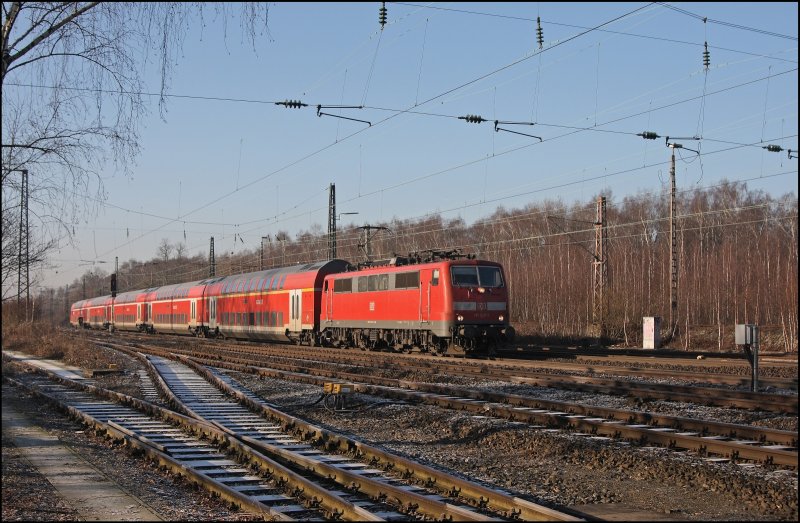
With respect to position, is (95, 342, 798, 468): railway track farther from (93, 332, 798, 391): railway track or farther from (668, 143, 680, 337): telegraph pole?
(668, 143, 680, 337): telegraph pole

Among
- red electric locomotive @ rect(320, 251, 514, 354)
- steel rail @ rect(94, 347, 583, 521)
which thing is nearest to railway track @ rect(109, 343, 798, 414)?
red electric locomotive @ rect(320, 251, 514, 354)

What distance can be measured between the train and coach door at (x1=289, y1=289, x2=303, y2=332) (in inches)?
1.8

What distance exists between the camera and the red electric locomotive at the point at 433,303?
27109 millimetres

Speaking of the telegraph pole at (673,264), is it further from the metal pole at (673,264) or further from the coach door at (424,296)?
the coach door at (424,296)

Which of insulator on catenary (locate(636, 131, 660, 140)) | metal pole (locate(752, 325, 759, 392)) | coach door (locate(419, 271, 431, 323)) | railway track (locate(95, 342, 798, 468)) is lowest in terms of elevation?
railway track (locate(95, 342, 798, 468))

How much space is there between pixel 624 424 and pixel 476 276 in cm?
1516

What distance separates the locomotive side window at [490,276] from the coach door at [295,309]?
12.5 m

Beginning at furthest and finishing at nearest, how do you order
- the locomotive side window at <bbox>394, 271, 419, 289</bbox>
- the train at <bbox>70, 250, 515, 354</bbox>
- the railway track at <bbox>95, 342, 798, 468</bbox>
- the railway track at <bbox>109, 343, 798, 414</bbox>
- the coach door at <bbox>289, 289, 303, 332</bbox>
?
the coach door at <bbox>289, 289, 303, 332</bbox>, the locomotive side window at <bbox>394, 271, 419, 289</bbox>, the train at <bbox>70, 250, 515, 354</bbox>, the railway track at <bbox>109, 343, 798, 414</bbox>, the railway track at <bbox>95, 342, 798, 468</bbox>

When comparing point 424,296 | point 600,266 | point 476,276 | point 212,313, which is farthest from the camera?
point 212,313

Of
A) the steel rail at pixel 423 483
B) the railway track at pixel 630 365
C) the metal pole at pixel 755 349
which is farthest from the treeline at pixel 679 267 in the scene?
the steel rail at pixel 423 483

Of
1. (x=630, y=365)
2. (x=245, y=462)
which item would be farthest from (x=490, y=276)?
(x=245, y=462)

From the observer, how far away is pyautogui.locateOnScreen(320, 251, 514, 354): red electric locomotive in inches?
1067

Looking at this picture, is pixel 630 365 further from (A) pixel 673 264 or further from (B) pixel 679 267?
(B) pixel 679 267

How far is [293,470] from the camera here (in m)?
10.0
